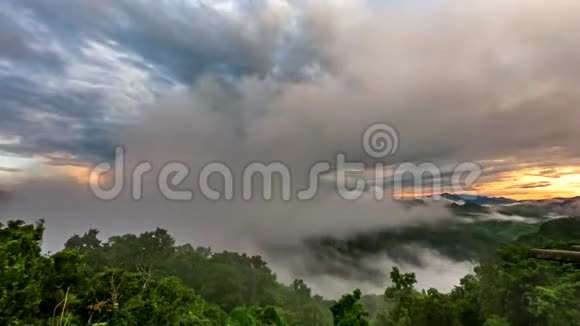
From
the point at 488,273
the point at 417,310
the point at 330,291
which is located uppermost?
the point at 488,273

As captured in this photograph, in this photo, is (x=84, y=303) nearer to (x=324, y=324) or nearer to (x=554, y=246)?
(x=554, y=246)

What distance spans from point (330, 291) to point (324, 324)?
120 m

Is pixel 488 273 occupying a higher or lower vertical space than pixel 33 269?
lower

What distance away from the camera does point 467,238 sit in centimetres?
19350

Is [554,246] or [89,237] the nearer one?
[554,246]

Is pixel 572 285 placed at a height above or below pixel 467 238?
above

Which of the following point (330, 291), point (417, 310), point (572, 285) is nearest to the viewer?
point (572, 285)

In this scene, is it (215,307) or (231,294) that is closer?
(215,307)

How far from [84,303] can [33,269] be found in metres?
4.94

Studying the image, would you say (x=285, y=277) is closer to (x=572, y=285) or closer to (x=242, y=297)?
(x=242, y=297)

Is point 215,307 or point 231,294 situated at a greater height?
point 215,307

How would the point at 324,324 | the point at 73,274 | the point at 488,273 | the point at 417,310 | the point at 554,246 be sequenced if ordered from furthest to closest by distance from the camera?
1. the point at 324,324
2. the point at 417,310
3. the point at 488,273
4. the point at 554,246
5. the point at 73,274

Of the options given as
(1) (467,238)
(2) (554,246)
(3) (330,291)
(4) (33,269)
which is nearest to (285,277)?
(3) (330,291)

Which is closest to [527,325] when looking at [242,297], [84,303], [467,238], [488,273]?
[488,273]
